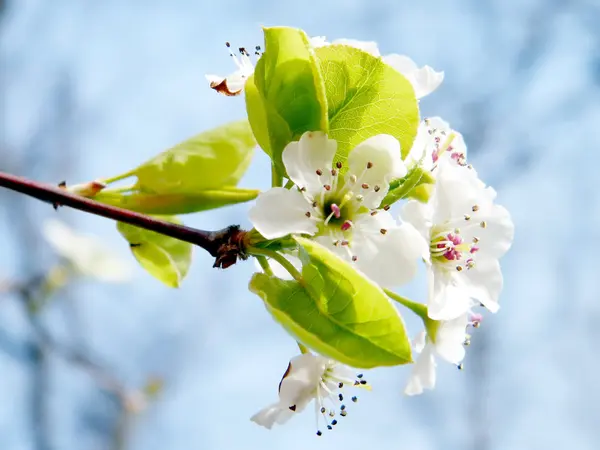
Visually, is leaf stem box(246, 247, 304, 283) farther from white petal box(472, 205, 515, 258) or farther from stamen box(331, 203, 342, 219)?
white petal box(472, 205, 515, 258)

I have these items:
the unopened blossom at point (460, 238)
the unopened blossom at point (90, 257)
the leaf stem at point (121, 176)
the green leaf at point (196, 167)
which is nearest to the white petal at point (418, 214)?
the unopened blossom at point (460, 238)

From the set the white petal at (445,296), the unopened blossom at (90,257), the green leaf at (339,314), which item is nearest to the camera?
the green leaf at (339,314)

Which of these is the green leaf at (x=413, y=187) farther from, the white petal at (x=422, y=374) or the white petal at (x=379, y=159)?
the white petal at (x=422, y=374)

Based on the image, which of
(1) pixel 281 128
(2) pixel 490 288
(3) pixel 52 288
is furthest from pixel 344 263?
(3) pixel 52 288

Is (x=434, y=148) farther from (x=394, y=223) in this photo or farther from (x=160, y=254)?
(x=160, y=254)

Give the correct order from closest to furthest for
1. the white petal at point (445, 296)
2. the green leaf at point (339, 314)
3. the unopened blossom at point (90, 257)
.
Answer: the green leaf at point (339, 314), the white petal at point (445, 296), the unopened blossom at point (90, 257)

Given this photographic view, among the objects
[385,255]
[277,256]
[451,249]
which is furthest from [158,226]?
[451,249]
